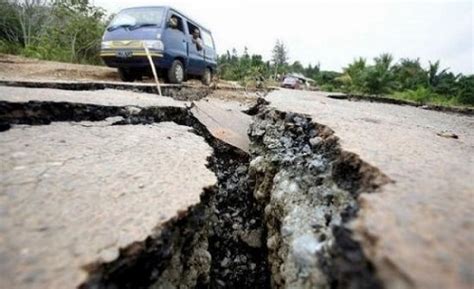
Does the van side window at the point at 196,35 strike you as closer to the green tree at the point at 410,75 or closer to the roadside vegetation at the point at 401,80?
the roadside vegetation at the point at 401,80

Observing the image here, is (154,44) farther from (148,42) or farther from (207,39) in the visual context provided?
(207,39)

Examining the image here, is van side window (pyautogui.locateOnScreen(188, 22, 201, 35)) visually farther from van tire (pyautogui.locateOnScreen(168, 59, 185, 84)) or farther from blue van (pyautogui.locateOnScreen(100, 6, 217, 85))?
van tire (pyautogui.locateOnScreen(168, 59, 185, 84))

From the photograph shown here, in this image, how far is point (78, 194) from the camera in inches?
38.1

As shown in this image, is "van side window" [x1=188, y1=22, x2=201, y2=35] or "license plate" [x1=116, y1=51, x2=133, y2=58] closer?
"license plate" [x1=116, y1=51, x2=133, y2=58]

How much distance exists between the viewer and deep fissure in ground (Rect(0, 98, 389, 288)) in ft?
2.45

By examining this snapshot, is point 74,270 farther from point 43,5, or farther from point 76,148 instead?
point 43,5

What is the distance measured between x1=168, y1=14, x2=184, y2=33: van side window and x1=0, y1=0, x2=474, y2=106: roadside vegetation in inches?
107

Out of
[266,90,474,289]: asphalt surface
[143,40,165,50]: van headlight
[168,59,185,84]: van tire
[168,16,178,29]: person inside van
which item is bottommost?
[266,90,474,289]: asphalt surface

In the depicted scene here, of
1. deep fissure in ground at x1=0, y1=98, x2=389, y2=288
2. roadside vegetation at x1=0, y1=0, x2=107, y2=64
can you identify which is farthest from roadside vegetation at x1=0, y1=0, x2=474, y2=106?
deep fissure in ground at x1=0, y1=98, x2=389, y2=288

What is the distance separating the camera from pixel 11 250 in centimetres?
70

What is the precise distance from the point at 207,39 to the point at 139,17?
263cm

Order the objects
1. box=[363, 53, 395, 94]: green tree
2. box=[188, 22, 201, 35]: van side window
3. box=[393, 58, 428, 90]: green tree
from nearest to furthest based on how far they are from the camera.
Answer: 1. box=[188, 22, 201, 35]: van side window
2. box=[363, 53, 395, 94]: green tree
3. box=[393, 58, 428, 90]: green tree

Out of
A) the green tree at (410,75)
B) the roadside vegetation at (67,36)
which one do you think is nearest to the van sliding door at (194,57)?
the roadside vegetation at (67,36)

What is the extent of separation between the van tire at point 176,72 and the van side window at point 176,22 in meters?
0.61
